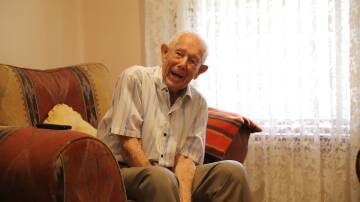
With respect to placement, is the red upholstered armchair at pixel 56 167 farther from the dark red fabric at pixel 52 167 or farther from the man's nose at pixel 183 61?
the man's nose at pixel 183 61

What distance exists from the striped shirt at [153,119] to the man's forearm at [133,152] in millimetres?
26

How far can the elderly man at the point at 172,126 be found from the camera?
163 cm

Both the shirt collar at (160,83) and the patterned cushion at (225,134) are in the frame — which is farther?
the patterned cushion at (225,134)

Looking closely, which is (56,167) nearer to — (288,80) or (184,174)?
(184,174)

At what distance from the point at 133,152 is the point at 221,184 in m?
0.35

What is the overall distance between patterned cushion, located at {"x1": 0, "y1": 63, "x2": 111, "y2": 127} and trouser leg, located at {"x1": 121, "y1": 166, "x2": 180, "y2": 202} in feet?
1.98

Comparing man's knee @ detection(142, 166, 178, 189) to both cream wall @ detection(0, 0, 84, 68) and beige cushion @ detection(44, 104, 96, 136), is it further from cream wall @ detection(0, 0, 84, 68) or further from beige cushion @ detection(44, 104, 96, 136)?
cream wall @ detection(0, 0, 84, 68)

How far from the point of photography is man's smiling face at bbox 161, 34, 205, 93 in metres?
1.73

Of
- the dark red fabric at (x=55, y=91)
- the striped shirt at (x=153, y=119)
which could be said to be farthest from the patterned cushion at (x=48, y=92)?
the striped shirt at (x=153, y=119)

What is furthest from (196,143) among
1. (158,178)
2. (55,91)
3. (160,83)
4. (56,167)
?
(56,167)

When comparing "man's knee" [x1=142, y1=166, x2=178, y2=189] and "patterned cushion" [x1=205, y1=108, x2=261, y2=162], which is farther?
"patterned cushion" [x1=205, y1=108, x2=261, y2=162]

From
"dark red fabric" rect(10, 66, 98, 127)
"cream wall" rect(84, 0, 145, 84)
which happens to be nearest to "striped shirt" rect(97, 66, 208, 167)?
"dark red fabric" rect(10, 66, 98, 127)

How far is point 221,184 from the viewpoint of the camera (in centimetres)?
165

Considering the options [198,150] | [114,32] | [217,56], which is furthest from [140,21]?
[198,150]
